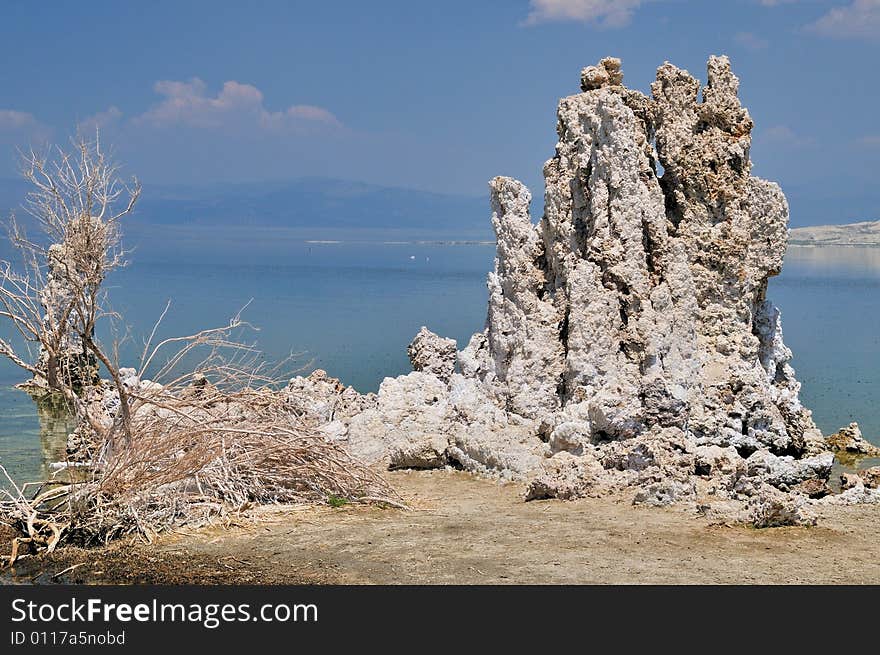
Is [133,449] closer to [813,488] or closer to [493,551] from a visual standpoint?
[493,551]

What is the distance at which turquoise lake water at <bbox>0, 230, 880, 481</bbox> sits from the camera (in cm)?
1997

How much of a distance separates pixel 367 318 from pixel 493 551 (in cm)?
3324

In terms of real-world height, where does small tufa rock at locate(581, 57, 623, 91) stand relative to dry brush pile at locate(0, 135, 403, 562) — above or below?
above

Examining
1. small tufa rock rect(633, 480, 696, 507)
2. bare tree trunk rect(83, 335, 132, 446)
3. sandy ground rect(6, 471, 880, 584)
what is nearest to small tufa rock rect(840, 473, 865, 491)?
sandy ground rect(6, 471, 880, 584)

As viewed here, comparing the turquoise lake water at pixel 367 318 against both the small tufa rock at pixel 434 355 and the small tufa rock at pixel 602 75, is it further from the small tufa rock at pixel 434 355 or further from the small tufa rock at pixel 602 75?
the small tufa rock at pixel 602 75

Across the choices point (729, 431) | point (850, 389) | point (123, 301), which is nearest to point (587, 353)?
point (729, 431)

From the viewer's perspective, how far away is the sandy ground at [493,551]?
771 cm

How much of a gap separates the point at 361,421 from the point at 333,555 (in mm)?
5853

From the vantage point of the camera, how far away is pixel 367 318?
41.4 metres

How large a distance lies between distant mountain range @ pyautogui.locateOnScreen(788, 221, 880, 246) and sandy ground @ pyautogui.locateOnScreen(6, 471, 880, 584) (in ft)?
509

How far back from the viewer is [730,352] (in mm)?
13031

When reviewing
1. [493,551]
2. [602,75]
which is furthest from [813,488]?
[602,75]

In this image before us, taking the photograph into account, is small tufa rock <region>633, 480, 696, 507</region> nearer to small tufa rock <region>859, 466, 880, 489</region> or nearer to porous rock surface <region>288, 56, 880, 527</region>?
porous rock surface <region>288, 56, 880, 527</region>
